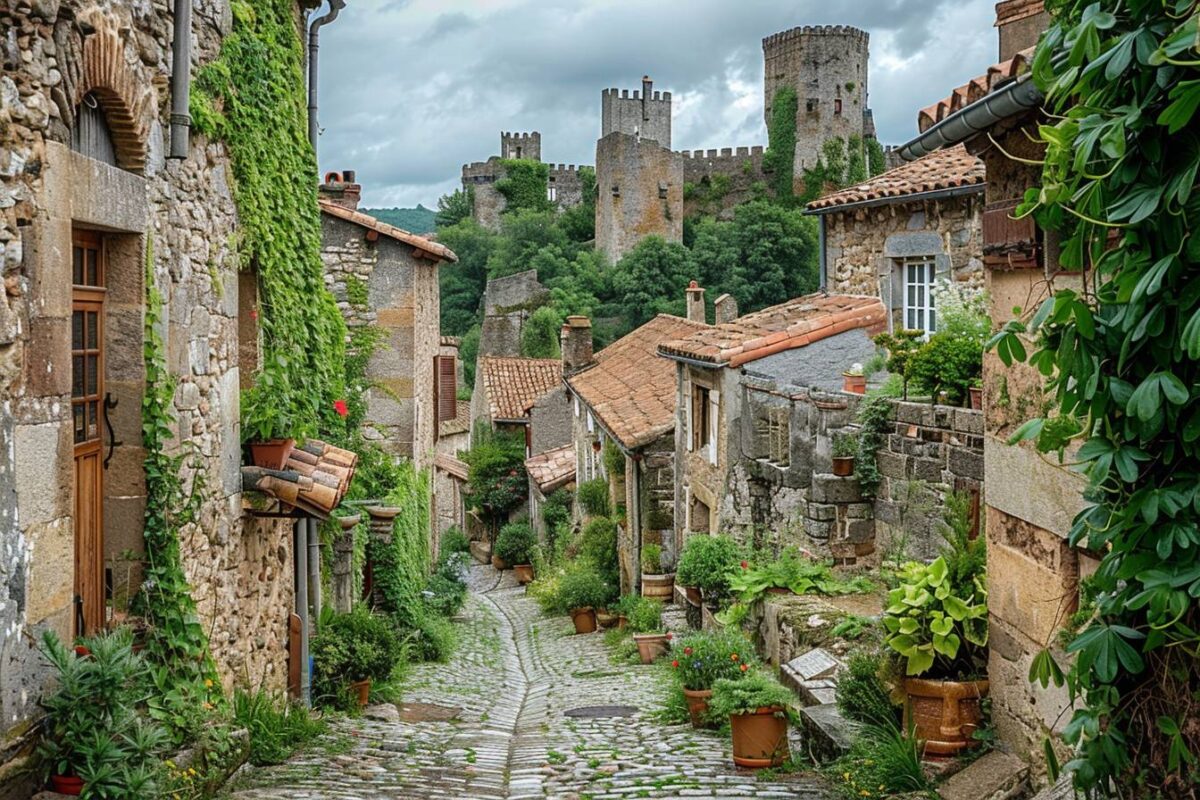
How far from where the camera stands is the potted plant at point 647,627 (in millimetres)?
13906

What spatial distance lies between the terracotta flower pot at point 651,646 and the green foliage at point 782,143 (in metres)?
45.9

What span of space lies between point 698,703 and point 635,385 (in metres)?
12.4

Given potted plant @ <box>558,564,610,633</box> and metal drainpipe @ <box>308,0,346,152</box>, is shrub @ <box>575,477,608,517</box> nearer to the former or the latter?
potted plant @ <box>558,564,610,633</box>

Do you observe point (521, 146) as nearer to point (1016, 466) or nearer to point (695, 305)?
point (695, 305)

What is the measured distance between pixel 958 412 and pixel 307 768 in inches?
208

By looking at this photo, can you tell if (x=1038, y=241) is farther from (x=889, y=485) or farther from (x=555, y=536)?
(x=555, y=536)

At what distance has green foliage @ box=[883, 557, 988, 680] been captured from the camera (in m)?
5.89

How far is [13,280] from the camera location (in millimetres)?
4312

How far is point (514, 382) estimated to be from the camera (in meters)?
36.6

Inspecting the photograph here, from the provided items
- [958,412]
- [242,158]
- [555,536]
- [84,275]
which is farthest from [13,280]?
[555,536]

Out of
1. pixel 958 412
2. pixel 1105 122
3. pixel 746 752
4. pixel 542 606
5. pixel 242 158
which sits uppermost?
pixel 242 158

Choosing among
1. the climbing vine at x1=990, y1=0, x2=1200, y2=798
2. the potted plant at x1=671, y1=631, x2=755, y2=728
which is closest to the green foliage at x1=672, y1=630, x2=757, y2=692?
the potted plant at x1=671, y1=631, x2=755, y2=728

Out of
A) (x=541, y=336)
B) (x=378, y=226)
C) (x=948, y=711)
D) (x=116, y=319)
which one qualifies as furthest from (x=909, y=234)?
(x=541, y=336)

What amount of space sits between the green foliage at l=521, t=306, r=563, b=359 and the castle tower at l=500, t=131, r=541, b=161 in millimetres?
28694
